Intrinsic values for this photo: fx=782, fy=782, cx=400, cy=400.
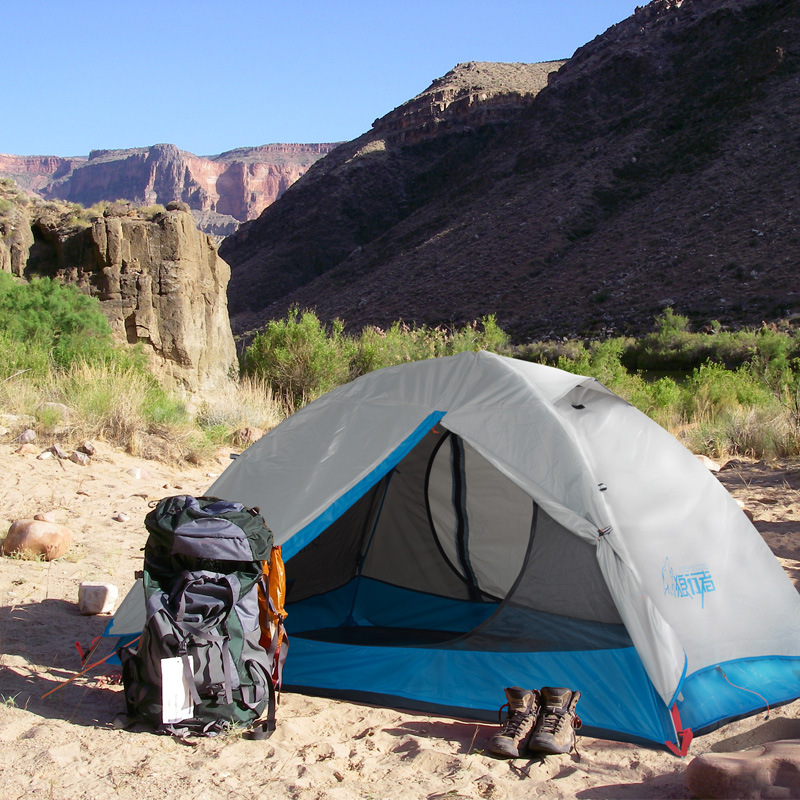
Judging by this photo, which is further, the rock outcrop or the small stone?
the rock outcrop

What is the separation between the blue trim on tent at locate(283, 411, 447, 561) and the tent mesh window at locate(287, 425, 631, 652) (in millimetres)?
761

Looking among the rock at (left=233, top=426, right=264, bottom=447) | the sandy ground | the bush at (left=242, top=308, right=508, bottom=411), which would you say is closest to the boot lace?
the sandy ground

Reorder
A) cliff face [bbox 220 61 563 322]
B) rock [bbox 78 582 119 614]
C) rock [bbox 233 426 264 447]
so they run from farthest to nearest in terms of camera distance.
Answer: cliff face [bbox 220 61 563 322], rock [bbox 233 426 264 447], rock [bbox 78 582 119 614]

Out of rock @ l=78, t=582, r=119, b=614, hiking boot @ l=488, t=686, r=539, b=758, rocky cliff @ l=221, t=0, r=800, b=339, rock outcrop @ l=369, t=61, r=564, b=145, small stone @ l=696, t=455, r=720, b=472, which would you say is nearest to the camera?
hiking boot @ l=488, t=686, r=539, b=758

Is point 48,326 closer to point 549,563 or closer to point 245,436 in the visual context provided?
point 245,436

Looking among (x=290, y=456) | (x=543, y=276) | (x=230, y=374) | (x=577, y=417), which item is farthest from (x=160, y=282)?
(x=543, y=276)

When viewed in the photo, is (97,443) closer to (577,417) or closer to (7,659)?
(7,659)

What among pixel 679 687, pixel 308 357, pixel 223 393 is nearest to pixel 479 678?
pixel 679 687

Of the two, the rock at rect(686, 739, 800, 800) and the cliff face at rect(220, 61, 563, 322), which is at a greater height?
the cliff face at rect(220, 61, 563, 322)

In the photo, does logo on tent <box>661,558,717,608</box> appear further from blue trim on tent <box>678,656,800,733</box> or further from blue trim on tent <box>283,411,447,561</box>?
blue trim on tent <box>283,411,447,561</box>

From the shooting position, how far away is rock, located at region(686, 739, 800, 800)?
230cm

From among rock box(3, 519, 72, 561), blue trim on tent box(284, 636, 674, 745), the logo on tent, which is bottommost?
blue trim on tent box(284, 636, 674, 745)

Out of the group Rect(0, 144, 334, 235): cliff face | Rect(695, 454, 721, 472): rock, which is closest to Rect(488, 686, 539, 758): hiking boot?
Rect(695, 454, 721, 472): rock

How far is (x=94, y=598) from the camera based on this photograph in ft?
14.6
